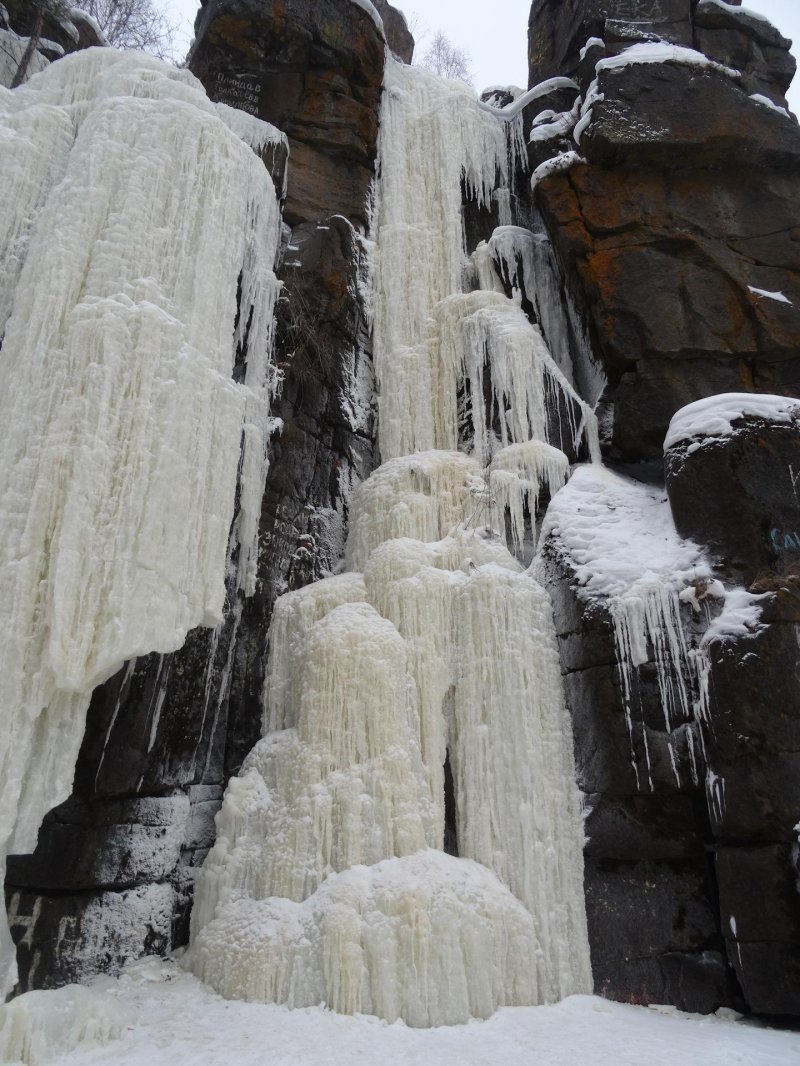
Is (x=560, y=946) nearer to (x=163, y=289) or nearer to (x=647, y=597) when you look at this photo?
(x=647, y=597)

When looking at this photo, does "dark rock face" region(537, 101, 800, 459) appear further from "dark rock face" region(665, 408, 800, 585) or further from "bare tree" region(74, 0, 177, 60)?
"bare tree" region(74, 0, 177, 60)

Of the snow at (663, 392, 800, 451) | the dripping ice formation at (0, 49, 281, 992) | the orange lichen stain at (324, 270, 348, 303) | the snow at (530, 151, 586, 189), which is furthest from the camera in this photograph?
the snow at (530, 151, 586, 189)

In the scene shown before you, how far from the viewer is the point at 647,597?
603 cm

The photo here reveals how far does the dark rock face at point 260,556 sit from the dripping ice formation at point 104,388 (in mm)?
1160

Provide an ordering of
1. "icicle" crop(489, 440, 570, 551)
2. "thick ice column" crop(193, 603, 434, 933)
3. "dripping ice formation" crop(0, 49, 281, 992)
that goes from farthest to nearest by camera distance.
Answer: "icicle" crop(489, 440, 570, 551) → "thick ice column" crop(193, 603, 434, 933) → "dripping ice formation" crop(0, 49, 281, 992)

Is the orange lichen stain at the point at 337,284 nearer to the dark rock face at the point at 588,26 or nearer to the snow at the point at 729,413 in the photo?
the snow at the point at 729,413

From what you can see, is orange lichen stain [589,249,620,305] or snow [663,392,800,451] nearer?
snow [663,392,800,451]

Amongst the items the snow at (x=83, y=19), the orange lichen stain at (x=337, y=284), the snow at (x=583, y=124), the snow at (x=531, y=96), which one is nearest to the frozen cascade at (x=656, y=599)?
the orange lichen stain at (x=337, y=284)

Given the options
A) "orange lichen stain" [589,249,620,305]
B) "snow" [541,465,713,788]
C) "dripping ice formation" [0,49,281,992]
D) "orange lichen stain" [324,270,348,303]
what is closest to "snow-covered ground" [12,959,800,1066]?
"dripping ice formation" [0,49,281,992]

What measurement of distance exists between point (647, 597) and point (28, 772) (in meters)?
4.61

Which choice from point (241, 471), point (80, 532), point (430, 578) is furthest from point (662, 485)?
point (80, 532)

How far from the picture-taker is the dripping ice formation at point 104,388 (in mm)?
4633

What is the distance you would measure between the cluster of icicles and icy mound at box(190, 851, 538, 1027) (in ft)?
0.04

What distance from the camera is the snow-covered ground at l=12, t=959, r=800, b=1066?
402 cm
